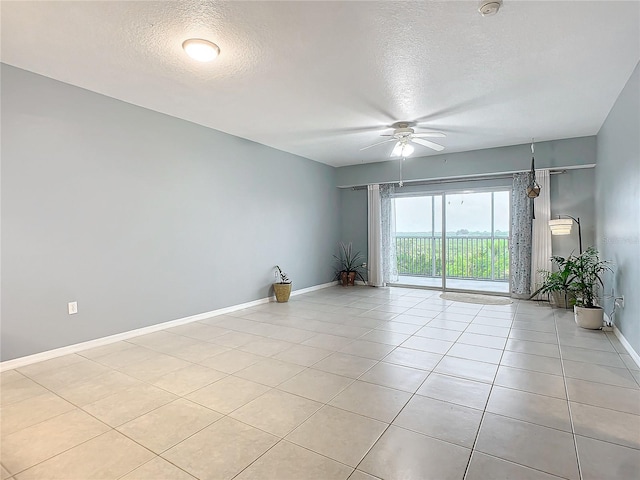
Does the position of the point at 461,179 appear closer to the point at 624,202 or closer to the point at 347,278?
the point at 347,278

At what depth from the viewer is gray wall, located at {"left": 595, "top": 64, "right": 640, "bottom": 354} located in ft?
10.2

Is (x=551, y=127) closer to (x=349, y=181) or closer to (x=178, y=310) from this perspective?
(x=349, y=181)

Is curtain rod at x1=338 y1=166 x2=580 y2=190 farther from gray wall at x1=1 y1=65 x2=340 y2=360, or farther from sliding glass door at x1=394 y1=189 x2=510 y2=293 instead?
gray wall at x1=1 y1=65 x2=340 y2=360

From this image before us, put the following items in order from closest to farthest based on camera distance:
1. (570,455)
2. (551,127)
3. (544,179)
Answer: (570,455)
(551,127)
(544,179)

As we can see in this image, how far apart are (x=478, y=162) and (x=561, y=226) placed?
1745mm

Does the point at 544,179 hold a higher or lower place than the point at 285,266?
higher

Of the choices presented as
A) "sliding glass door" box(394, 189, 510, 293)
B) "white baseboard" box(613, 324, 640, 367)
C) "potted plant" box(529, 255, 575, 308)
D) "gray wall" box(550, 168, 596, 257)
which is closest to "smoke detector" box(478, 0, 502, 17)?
"white baseboard" box(613, 324, 640, 367)

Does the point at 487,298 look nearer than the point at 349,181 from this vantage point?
Yes

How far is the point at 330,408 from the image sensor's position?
2.32 m

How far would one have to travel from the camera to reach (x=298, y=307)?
5441 mm

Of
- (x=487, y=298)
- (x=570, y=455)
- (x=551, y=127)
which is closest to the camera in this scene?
(x=570, y=455)

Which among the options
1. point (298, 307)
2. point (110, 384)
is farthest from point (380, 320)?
point (110, 384)

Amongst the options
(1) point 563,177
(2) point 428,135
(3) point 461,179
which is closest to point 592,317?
(1) point 563,177

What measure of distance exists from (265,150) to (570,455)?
17.3ft
